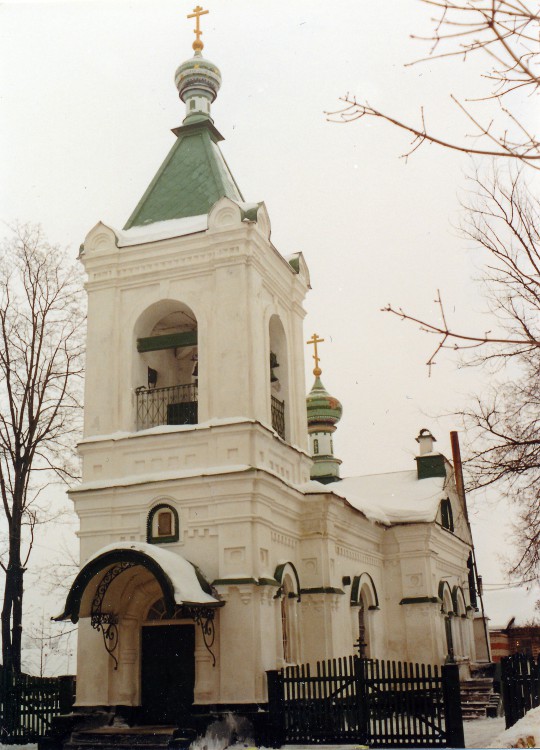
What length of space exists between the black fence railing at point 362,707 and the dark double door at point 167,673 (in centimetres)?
153

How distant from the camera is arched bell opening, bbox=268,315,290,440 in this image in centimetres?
1563

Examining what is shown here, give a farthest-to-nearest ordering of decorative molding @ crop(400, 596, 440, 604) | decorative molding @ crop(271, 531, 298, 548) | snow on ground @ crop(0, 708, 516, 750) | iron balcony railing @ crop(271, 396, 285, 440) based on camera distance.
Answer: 1. decorative molding @ crop(400, 596, 440, 604)
2. iron balcony railing @ crop(271, 396, 285, 440)
3. decorative molding @ crop(271, 531, 298, 548)
4. snow on ground @ crop(0, 708, 516, 750)

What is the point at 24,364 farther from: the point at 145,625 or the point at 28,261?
the point at 145,625

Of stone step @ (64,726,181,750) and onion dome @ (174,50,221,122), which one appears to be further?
onion dome @ (174,50,221,122)

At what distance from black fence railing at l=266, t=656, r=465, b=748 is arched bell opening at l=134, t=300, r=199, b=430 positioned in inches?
185

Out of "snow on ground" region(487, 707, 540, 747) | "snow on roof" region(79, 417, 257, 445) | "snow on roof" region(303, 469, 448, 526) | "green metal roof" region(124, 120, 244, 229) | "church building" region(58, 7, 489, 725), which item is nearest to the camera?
"snow on ground" region(487, 707, 540, 747)

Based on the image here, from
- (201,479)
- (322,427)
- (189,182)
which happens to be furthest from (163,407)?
(322,427)

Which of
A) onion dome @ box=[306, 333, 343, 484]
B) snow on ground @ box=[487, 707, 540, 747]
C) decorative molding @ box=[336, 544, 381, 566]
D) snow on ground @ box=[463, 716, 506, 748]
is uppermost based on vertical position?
onion dome @ box=[306, 333, 343, 484]

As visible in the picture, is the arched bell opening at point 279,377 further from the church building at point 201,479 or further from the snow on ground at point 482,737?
the snow on ground at point 482,737

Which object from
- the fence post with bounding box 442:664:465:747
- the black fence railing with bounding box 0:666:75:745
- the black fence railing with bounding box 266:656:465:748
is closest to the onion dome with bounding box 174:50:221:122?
the black fence railing with bounding box 0:666:75:745

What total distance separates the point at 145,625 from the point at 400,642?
274 inches

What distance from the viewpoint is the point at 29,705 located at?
1355 cm

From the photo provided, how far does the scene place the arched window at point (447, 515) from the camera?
70.9 feet

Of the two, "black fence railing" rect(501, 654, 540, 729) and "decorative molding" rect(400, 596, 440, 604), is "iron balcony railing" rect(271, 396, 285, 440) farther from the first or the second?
"black fence railing" rect(501, 654, 540, 729)
